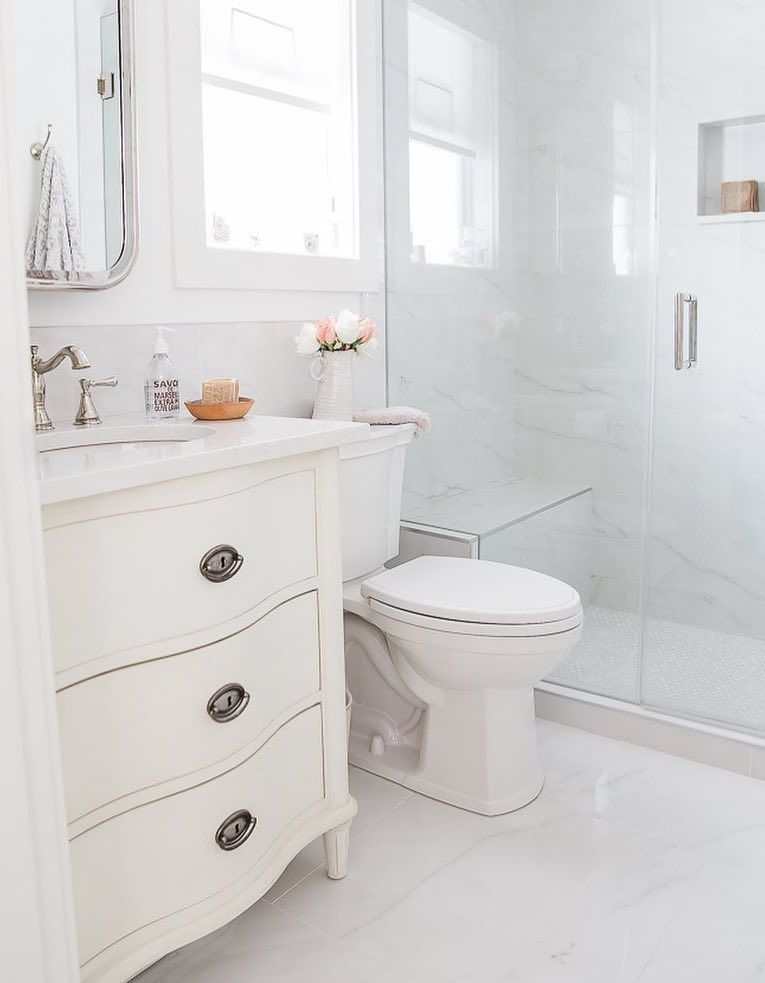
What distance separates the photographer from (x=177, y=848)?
1338mm

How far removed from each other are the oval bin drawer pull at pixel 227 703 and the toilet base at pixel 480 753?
0.71 metres

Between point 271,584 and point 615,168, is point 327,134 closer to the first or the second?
point 615,168

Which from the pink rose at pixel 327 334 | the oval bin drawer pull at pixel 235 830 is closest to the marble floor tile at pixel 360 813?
the oval bin drawer pull at pixel 235 830

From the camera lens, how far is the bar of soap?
5.66 feet

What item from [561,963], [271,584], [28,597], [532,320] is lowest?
[561,963]

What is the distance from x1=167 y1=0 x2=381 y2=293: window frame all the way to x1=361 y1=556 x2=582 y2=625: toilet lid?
0.76m

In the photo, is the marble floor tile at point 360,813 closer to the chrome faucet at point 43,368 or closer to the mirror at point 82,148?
the chrome faucet at point 43,368

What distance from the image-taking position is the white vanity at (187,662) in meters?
1.19

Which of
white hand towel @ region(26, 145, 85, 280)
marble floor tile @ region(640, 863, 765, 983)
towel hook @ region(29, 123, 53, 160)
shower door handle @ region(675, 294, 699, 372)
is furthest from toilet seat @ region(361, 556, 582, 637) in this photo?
towel hook @ region(29, 123, 53, 160)

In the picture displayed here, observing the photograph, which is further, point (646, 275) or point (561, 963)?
point (646, 275)

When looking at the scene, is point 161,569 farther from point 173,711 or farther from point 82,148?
point 82,148

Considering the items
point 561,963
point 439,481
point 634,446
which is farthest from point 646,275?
point 561,963

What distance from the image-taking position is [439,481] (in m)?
2.60

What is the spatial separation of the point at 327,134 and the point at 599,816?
1.83 meters
